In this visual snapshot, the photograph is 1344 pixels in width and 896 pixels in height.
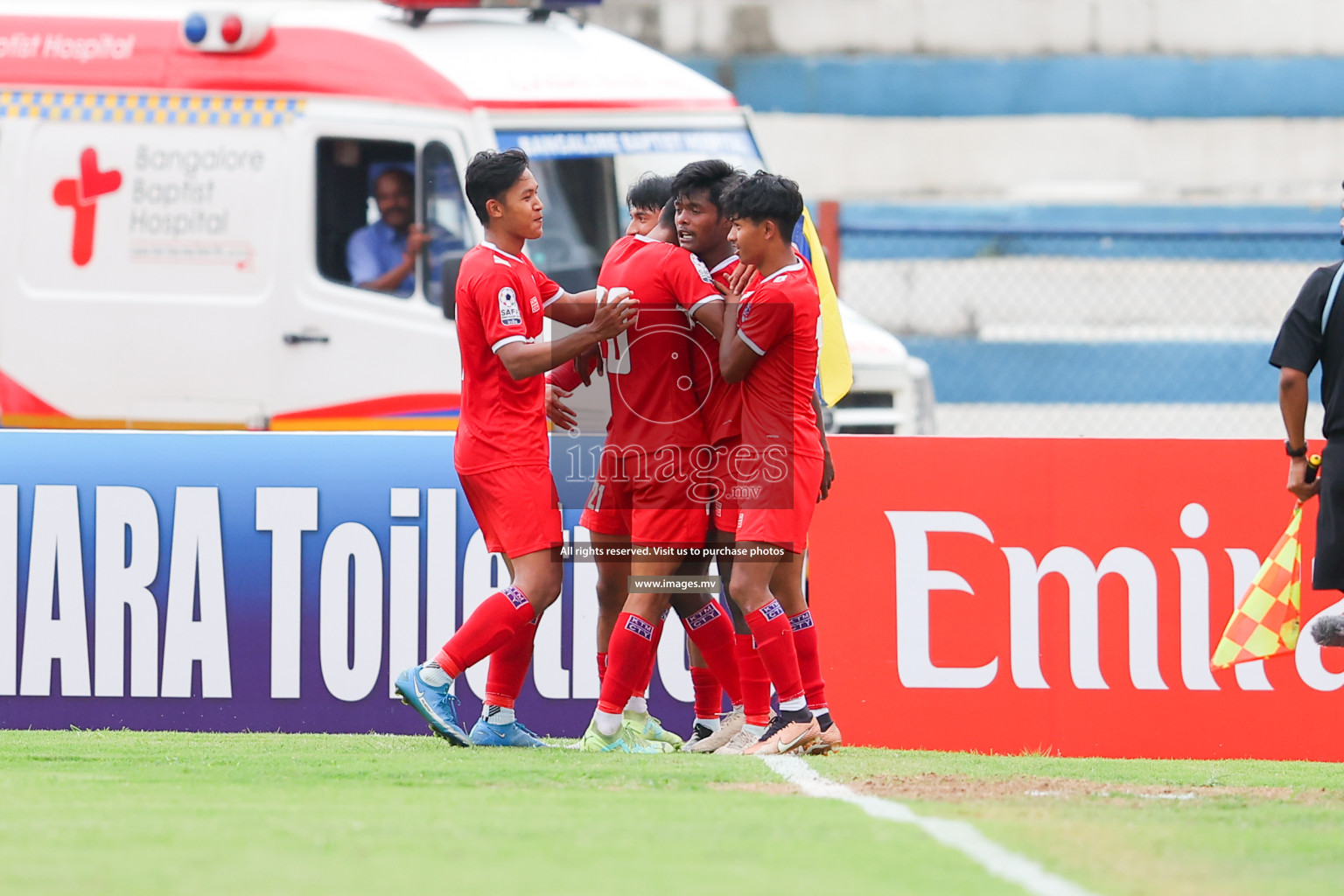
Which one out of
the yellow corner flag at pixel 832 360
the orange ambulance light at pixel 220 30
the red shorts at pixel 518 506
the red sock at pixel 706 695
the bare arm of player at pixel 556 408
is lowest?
the red sock at pixel 706 695

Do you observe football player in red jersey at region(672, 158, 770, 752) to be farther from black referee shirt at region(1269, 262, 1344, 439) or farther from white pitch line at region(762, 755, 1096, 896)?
black referee shirt at region(1269, 262, 1344, 439)

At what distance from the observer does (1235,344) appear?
16.8 meters

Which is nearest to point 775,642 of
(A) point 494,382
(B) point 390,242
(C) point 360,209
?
(A) point 494,382

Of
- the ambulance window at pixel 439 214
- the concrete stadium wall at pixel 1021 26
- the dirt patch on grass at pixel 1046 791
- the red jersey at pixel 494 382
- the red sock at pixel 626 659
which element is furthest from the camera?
the concrete stadium wall at pixel 1021 26

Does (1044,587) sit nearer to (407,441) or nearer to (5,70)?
(407,441)

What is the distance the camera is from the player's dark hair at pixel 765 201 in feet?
19.7

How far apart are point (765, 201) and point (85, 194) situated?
5.07 metres

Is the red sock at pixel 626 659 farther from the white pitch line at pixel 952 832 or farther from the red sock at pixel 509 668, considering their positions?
the white pitch line at pixel 952 832

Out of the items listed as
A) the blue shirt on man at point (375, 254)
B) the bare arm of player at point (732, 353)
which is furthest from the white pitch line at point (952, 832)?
the blue shirt on man at point (375, 254)

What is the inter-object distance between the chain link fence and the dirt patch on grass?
10200 millimetres

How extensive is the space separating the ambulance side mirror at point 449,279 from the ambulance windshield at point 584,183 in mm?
504

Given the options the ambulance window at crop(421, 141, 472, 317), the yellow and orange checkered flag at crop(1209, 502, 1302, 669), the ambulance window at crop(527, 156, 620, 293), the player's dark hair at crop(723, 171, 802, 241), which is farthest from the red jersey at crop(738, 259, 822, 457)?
the ambulance window at crop(421, 141, 472, 317)

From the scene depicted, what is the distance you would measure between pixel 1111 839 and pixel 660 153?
5.91 m

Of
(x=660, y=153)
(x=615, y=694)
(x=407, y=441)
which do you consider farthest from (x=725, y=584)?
(x=660, y=153)
